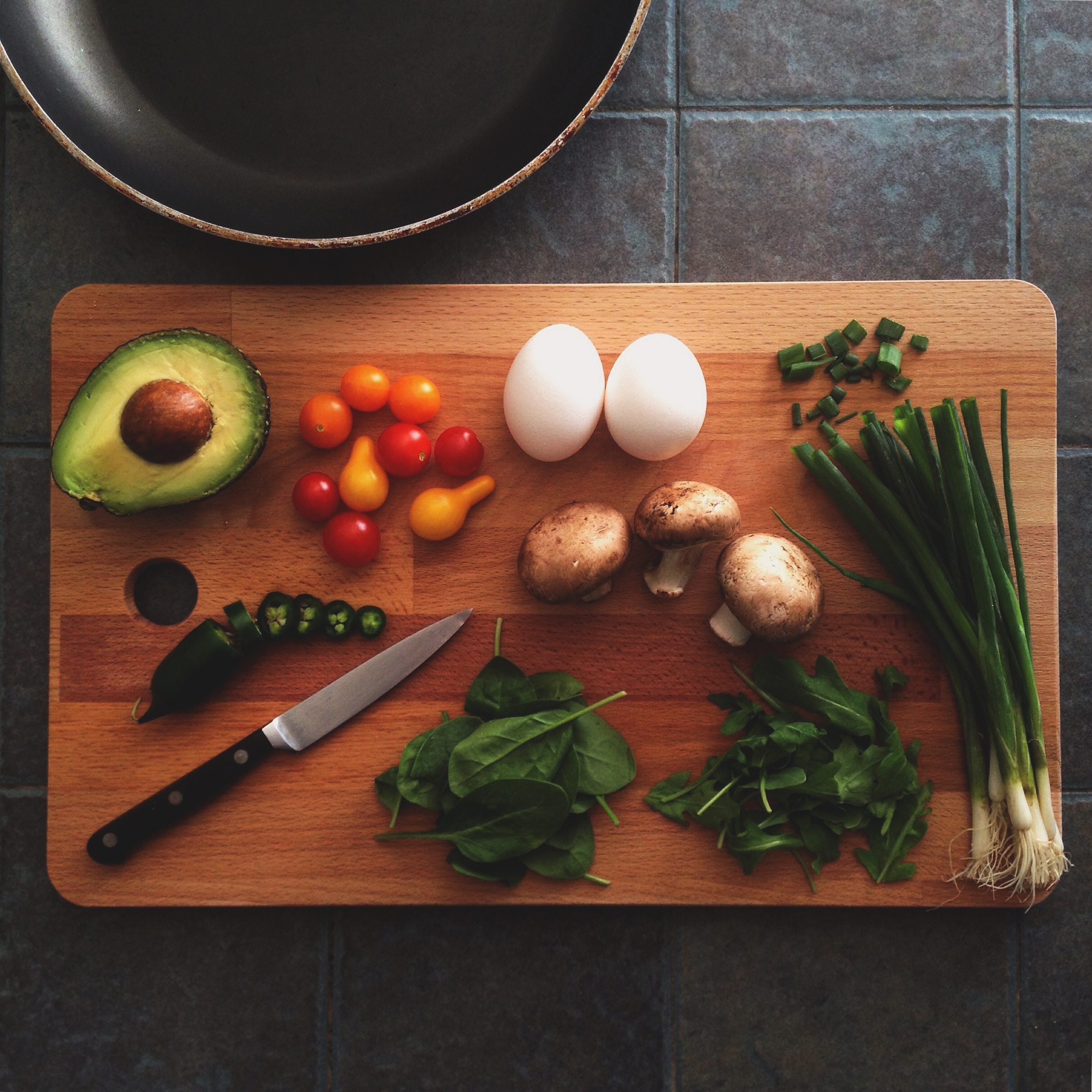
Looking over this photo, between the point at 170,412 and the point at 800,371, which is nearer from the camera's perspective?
the point at 170,412

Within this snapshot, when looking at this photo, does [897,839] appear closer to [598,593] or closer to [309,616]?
[598,593]

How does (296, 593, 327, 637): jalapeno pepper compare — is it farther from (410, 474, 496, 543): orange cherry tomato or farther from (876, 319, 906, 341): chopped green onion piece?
(876, 319, 906, 341): chopped green onion piece

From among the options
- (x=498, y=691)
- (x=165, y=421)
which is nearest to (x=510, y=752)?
(x=498, y=691)

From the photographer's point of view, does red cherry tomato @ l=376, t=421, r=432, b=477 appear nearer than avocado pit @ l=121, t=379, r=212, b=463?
No

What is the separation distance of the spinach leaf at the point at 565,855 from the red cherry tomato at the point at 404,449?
46cm

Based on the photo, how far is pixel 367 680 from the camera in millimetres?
987

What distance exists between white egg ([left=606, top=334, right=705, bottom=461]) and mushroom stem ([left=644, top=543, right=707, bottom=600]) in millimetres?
128

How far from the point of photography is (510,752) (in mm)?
925

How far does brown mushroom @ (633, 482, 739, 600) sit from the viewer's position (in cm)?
90

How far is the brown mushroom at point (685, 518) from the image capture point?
90cm

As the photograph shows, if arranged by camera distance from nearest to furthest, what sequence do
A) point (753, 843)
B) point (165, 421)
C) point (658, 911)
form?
point (165, 421)
point (753, 843)
point (658, 911)

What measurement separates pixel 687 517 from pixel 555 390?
204 mm

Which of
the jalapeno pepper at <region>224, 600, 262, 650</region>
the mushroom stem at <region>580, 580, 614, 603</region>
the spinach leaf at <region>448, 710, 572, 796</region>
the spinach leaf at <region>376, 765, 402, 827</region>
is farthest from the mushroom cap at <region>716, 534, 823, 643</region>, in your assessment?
the jalapeno pepper at <region>224, 600, 262, 650</region>

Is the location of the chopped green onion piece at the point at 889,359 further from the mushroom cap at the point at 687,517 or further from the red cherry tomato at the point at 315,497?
the red cherry tomato at the point at 315,497
